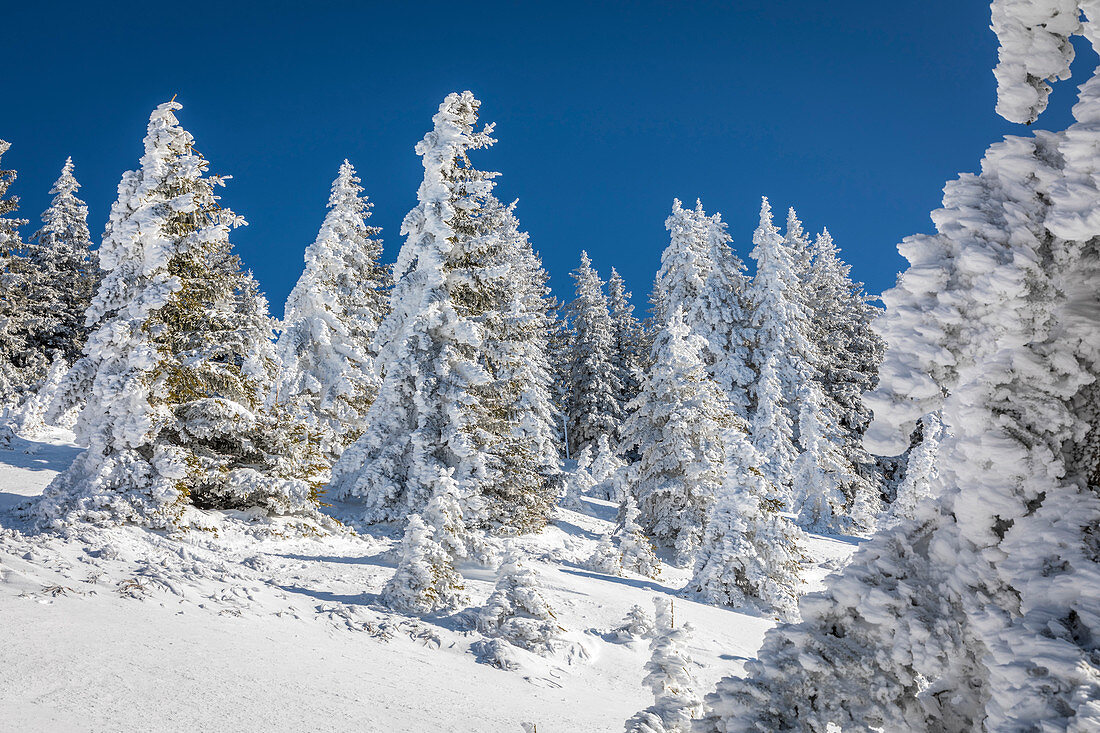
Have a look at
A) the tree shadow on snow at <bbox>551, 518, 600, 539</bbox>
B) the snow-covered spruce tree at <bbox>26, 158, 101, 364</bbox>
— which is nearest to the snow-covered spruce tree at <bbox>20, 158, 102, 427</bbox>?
the snow-covered spruce tree at <bbox>26, 158, 101, 364</bbox>

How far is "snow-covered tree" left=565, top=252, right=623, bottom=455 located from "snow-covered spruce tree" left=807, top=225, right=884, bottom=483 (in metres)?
10.8

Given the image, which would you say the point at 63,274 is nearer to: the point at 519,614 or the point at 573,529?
the point at 573,529

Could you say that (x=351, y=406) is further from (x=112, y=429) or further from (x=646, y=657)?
(x=646, y=657)

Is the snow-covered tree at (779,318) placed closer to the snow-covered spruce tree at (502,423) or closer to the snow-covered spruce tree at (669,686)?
the snow-covered spruce tree at (502,423)

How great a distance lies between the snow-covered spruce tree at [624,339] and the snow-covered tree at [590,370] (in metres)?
0.95

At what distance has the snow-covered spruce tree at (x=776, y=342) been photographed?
27547mm

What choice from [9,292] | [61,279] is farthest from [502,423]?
[61,279]

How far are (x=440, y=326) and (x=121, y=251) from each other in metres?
7.51

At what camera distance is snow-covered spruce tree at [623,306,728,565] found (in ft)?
59.5

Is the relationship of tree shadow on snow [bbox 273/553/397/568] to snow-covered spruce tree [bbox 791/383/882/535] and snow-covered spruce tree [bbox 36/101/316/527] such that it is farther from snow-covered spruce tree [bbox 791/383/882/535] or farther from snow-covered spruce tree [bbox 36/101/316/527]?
snow-covered spruce tree [bbox 791/383/882/535]

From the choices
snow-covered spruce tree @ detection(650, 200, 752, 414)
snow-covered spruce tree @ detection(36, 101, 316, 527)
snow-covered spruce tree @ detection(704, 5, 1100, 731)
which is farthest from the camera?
snow-covered spruce tree @ detection(650, 200, 752, 414)

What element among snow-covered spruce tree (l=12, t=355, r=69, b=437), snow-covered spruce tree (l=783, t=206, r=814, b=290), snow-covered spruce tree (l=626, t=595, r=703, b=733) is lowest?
snow-covered spruce tree (l=626, t=595, r=703, b=733)

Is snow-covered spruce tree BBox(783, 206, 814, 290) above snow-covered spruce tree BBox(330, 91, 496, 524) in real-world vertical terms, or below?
above

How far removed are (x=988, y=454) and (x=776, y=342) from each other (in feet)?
95.9
